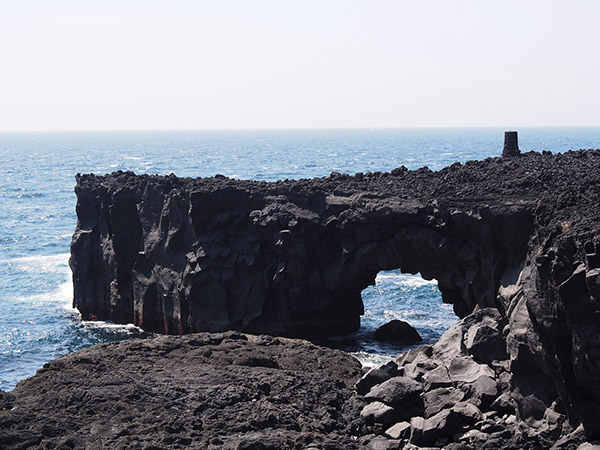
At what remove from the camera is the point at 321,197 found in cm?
4209

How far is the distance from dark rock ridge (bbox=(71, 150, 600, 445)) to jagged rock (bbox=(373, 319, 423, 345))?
230 centimetres

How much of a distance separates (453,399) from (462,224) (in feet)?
40.4

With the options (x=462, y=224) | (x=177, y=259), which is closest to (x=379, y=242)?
(x=462, y=224)

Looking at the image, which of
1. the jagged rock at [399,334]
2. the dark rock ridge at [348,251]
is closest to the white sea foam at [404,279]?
the dark rock ridge at [348,251]

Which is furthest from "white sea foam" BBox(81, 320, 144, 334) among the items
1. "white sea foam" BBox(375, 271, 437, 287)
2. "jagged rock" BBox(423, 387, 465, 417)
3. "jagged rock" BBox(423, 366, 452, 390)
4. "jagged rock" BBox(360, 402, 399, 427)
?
"jagged rock" BBox(423, 387, 465, 417)

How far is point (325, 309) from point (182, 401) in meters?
17.5

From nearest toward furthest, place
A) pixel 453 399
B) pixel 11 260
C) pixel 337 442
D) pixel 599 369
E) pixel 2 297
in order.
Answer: pixel 599 369
pixel 337 442
pixel 453 399
pixel 2 297
pixel 11 260

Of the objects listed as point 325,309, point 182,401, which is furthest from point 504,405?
point 325,309

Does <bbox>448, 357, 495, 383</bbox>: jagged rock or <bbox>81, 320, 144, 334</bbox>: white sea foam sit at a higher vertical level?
<bbox>448, 357, 495, 383</bbox>: jagged rock

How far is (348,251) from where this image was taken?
39469 millimetres

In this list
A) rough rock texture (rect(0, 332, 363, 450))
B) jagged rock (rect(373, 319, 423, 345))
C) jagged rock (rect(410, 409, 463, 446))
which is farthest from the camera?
jagged rock (rect(373, 319, 423, 345))

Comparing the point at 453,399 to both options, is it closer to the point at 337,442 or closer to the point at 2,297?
the point at 337,442

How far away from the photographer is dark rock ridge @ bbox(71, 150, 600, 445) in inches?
971

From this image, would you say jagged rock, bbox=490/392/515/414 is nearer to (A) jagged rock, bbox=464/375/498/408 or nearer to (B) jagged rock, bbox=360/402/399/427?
(A) jagged rock, bbox=464/375/498/408
